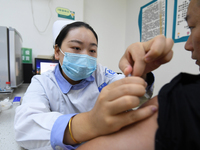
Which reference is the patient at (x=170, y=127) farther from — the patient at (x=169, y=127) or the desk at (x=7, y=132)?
the desk at (x=7, y=132)

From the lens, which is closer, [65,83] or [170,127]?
[170,127]

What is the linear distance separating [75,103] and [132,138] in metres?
0.50

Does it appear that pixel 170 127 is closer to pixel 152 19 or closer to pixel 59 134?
pixel 59 134

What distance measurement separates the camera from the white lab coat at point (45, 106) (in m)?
0.44

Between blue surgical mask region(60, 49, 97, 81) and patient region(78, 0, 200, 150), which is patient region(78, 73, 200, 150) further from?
blue surgical mask region(60, 49, 97, 81)

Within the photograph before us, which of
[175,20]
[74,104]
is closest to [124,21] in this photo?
[175,20]

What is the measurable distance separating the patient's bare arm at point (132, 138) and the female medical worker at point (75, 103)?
20 millimetres

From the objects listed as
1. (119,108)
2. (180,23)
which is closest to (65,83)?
(119,108)

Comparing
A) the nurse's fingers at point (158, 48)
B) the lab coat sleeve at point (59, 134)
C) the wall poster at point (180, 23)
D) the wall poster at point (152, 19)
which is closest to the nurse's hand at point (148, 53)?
the nurse's fingers at point (158, 48)

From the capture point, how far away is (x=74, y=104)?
74 cm

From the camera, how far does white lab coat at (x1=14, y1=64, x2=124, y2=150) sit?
0.44 m

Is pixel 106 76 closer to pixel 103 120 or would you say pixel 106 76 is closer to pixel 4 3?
pixel 103 120

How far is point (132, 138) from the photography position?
30 cm

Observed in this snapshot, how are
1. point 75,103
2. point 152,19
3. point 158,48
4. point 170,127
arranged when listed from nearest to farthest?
1. point 170,127
2. point 158,48
3. point 75,103
4. point 152,19
